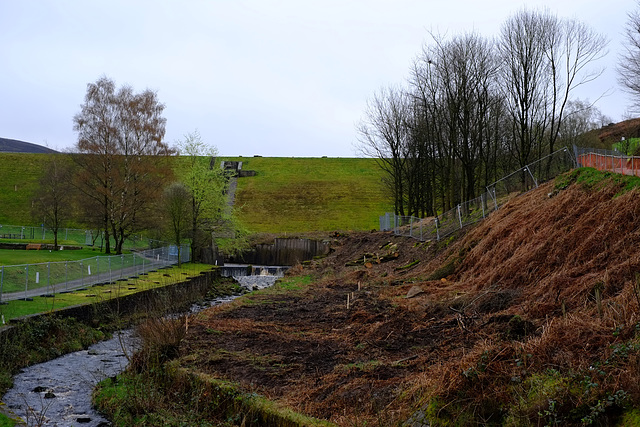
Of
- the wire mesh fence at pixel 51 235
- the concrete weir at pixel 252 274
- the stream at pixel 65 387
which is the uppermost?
the wire mesh fence at pixel 51 235

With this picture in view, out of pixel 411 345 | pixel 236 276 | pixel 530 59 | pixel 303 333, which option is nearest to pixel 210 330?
pixel 303 333

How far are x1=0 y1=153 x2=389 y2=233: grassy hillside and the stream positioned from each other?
45.4 m

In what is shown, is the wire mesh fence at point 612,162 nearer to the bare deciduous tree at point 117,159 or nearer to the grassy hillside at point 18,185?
the bare deciduous tree at point 117,159

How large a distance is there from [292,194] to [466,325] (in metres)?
67.2

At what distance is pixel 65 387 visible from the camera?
1230 centimetres

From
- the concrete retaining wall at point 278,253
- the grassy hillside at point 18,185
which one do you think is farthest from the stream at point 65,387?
the grassy hillside at point 18,185

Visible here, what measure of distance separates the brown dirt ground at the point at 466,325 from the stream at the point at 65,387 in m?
2.29

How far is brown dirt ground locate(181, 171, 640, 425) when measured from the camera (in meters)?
6.68

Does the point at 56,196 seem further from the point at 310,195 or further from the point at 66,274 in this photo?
the point at 310,195

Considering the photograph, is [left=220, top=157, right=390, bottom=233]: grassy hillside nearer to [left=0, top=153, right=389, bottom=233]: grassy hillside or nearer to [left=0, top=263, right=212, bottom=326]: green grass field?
[left=0, top=153, right=389, bottom=233]: grassy hillside

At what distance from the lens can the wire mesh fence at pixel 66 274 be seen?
17859 mm

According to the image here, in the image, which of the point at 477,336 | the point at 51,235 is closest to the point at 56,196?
the point at 51,235

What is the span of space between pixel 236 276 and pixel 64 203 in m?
15.5

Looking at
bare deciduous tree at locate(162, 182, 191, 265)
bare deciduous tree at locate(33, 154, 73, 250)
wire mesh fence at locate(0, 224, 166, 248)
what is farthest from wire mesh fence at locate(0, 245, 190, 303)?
wire mesh fence at locate(0, 224, 166, 248)
